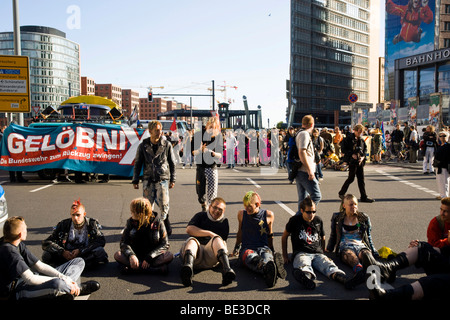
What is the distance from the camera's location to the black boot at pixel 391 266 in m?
5.04

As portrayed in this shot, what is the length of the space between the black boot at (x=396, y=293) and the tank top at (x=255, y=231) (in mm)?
1814

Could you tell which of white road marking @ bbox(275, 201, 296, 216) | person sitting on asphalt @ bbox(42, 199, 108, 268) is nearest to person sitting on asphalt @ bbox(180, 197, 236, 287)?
person sitting on asphalt @ bbox(42, 199, 108, 268)

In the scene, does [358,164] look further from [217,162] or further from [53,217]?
[53,217]

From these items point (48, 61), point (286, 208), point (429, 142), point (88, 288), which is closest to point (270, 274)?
point (88, 288)

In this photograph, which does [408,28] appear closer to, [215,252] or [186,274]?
[215,252]

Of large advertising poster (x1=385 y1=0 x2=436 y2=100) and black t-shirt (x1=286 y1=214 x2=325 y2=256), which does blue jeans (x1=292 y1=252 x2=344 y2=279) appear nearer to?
black t-shirt (x1=286 y1=214 x2=325 y2=256)

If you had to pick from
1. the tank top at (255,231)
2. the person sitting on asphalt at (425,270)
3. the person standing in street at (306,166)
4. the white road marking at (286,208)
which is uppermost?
the person standing in street at (306,166)

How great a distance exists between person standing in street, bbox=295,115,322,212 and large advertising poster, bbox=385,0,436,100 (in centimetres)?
8038

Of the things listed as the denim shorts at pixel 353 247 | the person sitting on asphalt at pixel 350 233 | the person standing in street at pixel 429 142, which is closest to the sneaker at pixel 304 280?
the person sitting on asphalt at pixel 350 233

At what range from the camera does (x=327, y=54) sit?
11600cm

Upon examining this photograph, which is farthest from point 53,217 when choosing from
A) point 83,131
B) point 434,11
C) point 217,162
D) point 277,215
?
point 434,11

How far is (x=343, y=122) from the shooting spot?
130 meters

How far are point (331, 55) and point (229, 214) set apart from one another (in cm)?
11506

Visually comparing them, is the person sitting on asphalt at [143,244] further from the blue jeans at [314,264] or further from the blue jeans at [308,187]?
the blue jeans at [308,187]
